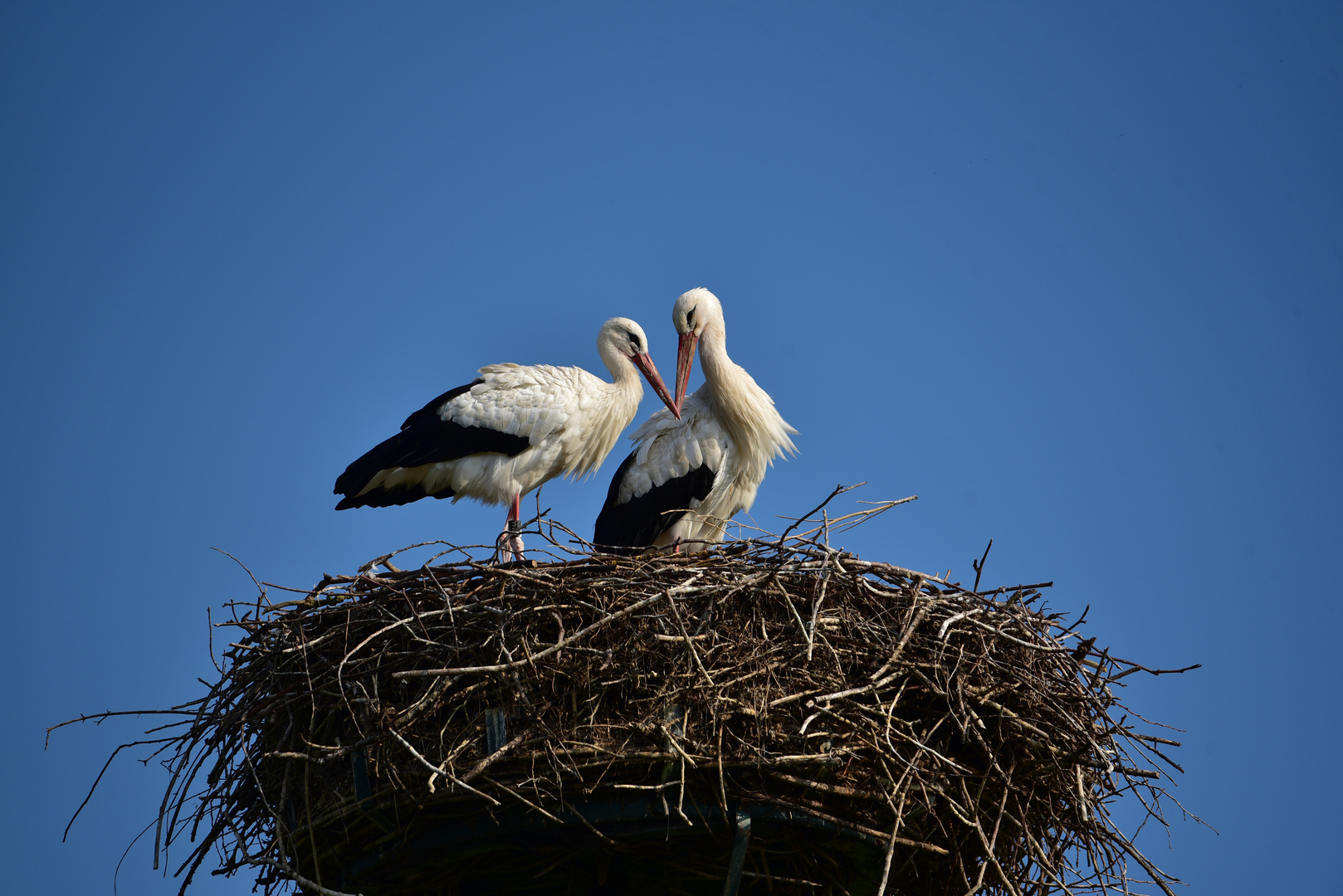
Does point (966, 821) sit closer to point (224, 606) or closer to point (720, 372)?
point (224, 606)

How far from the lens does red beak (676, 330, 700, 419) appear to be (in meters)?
6.87

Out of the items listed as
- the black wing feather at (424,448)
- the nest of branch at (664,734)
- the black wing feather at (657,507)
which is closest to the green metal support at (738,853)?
the nest of branch at (664,734)

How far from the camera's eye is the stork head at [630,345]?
274 inches

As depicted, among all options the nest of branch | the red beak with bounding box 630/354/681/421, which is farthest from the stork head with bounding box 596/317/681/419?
the nest of branch

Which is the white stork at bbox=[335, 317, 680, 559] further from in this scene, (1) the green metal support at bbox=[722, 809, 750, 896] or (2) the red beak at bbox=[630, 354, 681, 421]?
(1) the green metal support at bbox=[722, 809, 750, 896]

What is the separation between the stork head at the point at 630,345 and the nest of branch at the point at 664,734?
272cm

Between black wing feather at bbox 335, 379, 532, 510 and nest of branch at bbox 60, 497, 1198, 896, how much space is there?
2.07 m

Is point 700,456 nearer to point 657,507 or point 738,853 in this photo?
point 657,507

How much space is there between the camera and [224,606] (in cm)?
448

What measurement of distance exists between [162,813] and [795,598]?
7.09 ft

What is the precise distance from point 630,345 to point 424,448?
4.24ft

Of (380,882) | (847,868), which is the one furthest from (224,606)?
(847,868)

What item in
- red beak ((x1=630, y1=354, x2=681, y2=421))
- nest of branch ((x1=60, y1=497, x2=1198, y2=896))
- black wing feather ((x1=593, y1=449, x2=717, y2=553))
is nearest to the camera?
nest of branch ((x1=60, y1=497, x2=1198, y2=896))

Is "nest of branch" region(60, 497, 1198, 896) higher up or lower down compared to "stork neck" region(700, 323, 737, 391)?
lower down
